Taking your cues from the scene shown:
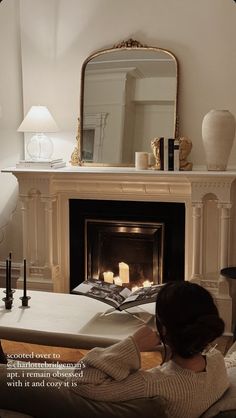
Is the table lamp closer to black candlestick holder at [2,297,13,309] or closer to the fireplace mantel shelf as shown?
the fireplace mantel shelf

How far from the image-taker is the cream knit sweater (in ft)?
4.42

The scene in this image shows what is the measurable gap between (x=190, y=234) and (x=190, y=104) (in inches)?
34.8

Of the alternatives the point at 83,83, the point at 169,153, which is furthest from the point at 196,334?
the point at 83,83

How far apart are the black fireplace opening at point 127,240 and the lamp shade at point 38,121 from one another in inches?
23.1

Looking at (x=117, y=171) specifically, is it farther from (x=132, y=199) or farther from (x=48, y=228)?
(x=48, y=228)

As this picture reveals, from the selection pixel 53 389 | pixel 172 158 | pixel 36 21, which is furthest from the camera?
pixel 36 21

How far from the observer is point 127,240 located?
4.16 metres

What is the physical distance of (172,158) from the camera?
3.81 meters

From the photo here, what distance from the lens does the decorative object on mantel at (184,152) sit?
3.85 meters

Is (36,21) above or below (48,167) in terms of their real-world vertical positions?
above

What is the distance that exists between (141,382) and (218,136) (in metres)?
2.53

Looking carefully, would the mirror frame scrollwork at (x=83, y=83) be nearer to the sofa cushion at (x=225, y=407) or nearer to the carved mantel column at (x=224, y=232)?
the carved mantel column at (x=224, y=232)

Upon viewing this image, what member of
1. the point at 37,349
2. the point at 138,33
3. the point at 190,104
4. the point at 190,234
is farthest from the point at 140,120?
the point at 37,349

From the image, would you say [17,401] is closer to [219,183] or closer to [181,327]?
[181,327]
